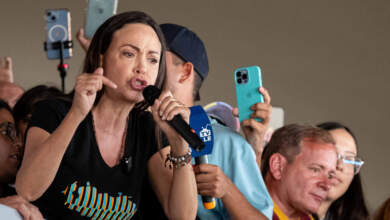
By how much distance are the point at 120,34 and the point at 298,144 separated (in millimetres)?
1101

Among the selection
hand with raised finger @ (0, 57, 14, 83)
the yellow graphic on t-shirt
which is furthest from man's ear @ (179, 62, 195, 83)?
hand with raised finger @ (0, 57, 14, 83)

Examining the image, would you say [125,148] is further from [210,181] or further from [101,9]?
[101,9]

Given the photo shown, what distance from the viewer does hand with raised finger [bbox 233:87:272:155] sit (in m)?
1.81

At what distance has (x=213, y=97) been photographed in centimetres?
483

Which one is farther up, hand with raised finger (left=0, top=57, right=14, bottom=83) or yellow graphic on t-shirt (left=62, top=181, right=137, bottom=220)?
yellow graphic on t-shirt (left=62, top=181, right=137, bottom=220)

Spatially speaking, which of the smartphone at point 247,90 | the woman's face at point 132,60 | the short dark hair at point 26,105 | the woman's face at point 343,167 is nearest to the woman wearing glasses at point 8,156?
the short dark hair at point 26,105

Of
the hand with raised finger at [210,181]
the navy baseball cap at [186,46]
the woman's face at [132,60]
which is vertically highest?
the woman's face at [132,60]

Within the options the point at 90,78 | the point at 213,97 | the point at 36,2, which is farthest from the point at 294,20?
the point at 90,78

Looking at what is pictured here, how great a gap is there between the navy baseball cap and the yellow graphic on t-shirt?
2.40 feet

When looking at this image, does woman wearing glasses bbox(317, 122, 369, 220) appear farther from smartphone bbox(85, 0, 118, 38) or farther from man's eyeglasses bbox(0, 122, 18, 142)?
man's eyeglasses bbox(0, 122, 18, 142)

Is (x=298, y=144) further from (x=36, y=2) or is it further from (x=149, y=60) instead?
(x=36, y=2)

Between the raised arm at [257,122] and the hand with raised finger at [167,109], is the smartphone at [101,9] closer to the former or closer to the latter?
the raised arm at [257,122]

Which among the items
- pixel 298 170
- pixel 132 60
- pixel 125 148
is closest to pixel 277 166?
pixel 298 170

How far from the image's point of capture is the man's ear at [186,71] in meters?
1.95
